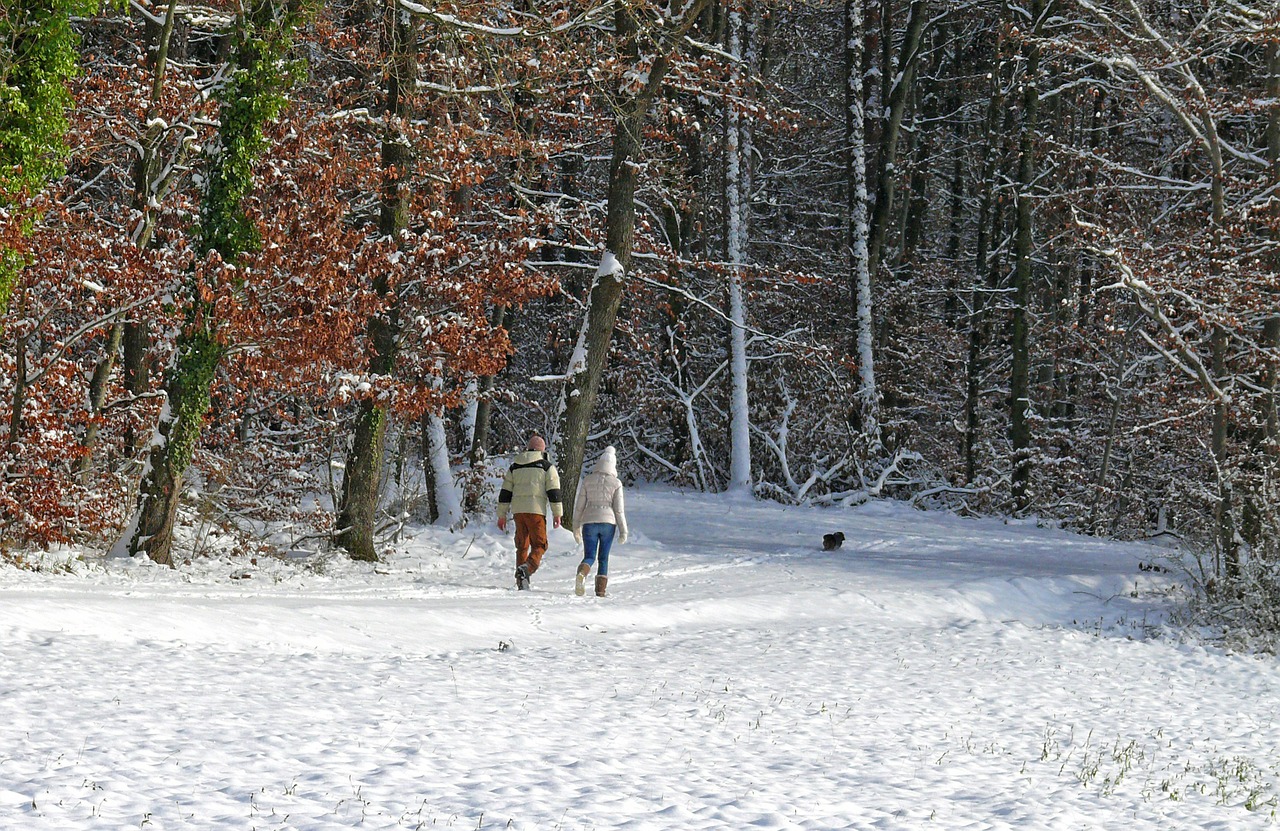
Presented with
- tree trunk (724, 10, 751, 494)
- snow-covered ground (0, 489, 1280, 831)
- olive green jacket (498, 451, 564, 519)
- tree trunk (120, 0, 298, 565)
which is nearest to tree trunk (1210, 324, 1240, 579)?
snow-covered ground (0, 489, 1280, 831)

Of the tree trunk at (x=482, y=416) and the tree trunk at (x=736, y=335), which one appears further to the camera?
the tree trunk at (x=736, y=335)

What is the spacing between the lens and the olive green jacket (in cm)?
1488

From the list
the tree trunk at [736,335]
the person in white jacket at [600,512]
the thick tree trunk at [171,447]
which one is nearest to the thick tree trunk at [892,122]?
the tree trunk at [736,335]

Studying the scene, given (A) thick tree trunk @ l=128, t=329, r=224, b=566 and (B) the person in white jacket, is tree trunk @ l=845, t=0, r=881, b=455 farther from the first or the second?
(A) thick tree trunk @ l=128, t=329, r=224, b=566

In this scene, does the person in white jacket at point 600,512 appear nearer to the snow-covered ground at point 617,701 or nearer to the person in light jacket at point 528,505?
the person in light jacket at point 528,505

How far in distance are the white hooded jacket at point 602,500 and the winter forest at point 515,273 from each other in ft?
8.56

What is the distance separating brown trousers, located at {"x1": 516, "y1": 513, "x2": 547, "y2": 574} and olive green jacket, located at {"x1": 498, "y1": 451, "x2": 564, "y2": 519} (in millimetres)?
80

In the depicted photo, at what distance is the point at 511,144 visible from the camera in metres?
16.7

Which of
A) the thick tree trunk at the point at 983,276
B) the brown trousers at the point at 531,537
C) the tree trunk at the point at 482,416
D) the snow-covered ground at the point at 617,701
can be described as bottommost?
the snow-covered ground at the point at 617,701

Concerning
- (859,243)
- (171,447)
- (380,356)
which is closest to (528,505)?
(380,356)

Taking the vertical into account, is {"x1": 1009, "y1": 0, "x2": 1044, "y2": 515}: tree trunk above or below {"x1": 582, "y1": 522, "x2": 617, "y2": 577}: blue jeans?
above

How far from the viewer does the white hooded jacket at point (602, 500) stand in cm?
1453

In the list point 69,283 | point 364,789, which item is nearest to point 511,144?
point 69,283

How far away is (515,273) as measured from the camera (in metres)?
16.7
